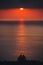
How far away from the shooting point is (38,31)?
30.1ft

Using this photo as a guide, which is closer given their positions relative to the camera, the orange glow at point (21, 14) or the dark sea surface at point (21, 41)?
the orange glow at point (21, 14)

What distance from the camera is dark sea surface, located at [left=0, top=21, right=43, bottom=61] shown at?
9203mm

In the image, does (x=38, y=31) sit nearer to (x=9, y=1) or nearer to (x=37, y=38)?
(x=37, y=38)

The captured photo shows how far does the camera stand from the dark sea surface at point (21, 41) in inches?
362

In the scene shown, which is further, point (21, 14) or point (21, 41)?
point (21, 41)

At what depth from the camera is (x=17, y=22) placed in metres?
9.21

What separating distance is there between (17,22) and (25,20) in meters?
0.25

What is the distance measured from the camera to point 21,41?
934 centimetres

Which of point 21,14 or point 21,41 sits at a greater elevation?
point 21,14

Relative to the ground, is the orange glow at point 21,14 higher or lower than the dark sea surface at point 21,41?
higher

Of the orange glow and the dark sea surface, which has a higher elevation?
the orange glow
